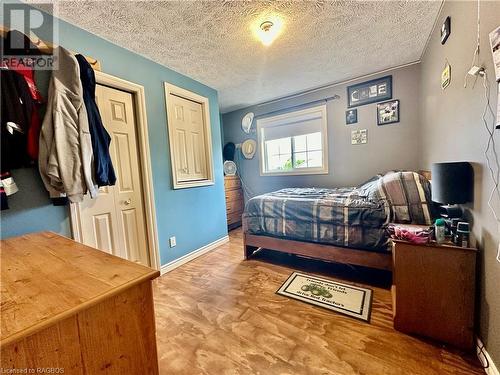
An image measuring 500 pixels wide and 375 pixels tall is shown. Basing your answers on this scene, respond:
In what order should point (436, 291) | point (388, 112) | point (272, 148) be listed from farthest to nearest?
point (272, 148) → point (388, 112) → point (436, 291)

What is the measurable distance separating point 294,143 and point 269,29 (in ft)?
7.22

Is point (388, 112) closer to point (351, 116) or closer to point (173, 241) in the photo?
point (351, 116)

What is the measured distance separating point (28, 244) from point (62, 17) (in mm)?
1724

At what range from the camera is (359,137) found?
3199 mm

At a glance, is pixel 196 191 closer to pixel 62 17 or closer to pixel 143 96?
pixel 143 96

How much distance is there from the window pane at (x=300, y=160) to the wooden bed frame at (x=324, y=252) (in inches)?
73.9

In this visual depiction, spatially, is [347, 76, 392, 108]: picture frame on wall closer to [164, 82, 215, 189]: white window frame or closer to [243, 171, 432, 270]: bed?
[243, 171, 432, 270]: bed

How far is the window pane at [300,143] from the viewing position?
378 centimetres

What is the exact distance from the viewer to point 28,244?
1.12 meters

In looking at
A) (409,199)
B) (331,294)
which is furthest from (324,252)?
(409,199)

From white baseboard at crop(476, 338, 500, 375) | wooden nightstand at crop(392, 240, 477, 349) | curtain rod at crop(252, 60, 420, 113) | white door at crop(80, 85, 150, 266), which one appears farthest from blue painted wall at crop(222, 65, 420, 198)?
white door at crop(80, 85, 150, 266)

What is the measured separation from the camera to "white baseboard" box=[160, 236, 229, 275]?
2.39 meters

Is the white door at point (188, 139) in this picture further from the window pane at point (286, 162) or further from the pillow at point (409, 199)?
Answer: the pillow at point (409, 199)

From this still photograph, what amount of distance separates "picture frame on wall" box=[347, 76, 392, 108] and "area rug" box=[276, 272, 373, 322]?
103 inches
